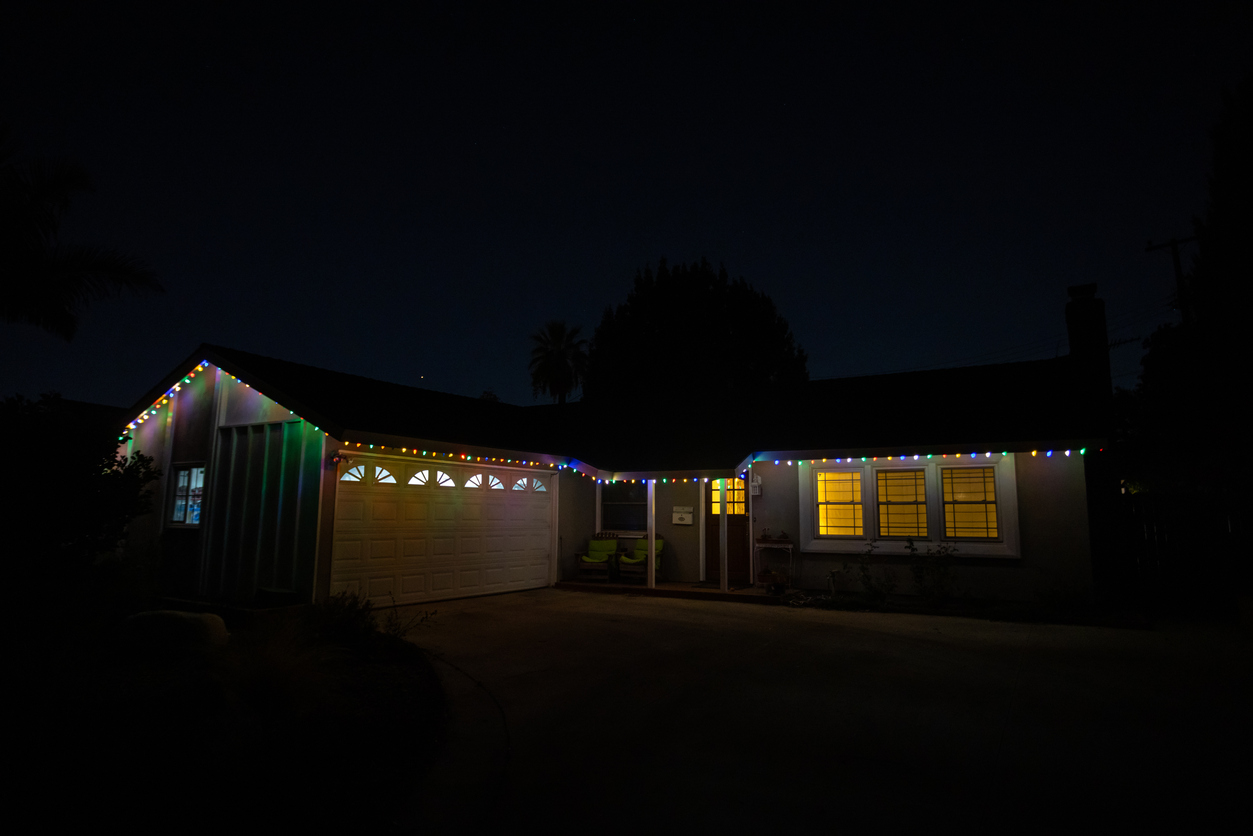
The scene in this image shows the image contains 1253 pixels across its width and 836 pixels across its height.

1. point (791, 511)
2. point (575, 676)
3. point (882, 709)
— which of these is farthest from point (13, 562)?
point (791, 511)

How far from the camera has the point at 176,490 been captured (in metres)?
12.6

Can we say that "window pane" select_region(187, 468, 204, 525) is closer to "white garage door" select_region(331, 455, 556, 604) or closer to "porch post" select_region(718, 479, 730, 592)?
"white garage door" select_region(331, 455, 556, 604)

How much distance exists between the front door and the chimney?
6.86 meters

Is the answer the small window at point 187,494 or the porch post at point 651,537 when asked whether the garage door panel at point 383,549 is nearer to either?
the small window at point 187,494

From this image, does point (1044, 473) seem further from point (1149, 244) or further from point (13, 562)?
point (1149, 244)

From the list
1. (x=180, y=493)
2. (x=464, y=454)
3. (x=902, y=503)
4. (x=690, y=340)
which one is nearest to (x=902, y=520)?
(x=902, y=503)

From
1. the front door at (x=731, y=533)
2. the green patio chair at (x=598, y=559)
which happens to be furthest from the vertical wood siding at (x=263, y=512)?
the front door at (x=731, y=533)

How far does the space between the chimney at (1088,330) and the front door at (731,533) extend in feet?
22.5

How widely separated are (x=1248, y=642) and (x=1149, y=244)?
1747 centimetres

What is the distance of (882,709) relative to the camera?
566 cm

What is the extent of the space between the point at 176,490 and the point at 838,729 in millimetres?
12206

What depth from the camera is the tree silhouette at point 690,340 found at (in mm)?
30000

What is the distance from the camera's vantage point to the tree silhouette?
98.4ft

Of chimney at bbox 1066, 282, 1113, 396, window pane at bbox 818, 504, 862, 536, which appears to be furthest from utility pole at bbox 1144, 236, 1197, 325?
window pane at bbox 818, 504, 862, 536
